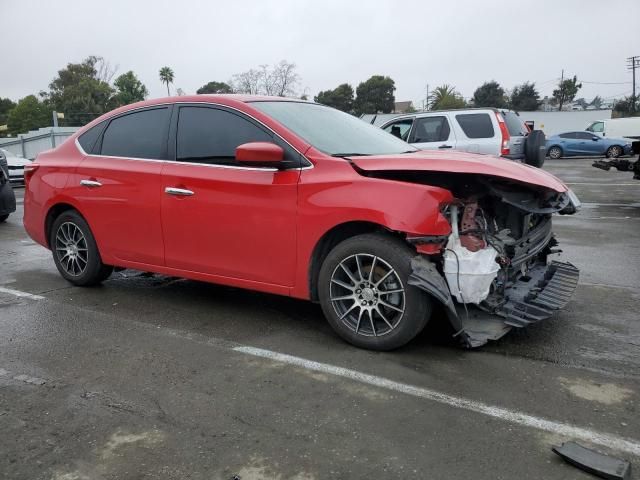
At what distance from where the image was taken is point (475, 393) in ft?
10.9

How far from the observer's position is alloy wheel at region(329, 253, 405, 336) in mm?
3826

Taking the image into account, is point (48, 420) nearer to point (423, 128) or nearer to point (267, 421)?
point (267, 421)

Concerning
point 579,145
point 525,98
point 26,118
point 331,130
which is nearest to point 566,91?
point 525,98

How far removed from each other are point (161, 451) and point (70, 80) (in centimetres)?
8020

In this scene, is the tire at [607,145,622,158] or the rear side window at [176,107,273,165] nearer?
the rear side window at [176,107,273,165]

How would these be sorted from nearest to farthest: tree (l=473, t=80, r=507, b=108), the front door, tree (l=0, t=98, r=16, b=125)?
the front door → tree (l=473, t=80, r=507, b=108) → tree (l=0, t=98, r=16, b=125)

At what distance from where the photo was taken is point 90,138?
5520 millimetres

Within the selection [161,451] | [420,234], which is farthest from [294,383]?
[420,234]

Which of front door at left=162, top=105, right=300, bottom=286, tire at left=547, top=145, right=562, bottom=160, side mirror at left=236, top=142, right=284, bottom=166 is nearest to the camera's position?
side mirror at left=236, top=142, right=284, bottom=166

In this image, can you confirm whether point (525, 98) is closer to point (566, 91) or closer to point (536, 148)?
point (566, 91)

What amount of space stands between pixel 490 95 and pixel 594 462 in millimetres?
70693

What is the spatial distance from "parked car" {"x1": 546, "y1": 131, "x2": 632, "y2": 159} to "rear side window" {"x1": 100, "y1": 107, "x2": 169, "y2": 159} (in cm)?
2657

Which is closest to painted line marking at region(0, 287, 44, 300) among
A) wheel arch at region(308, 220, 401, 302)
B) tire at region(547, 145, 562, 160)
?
wheel arch at region(308, 220, 401, 302)

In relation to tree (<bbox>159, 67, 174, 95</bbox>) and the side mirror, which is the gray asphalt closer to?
the side mirror
